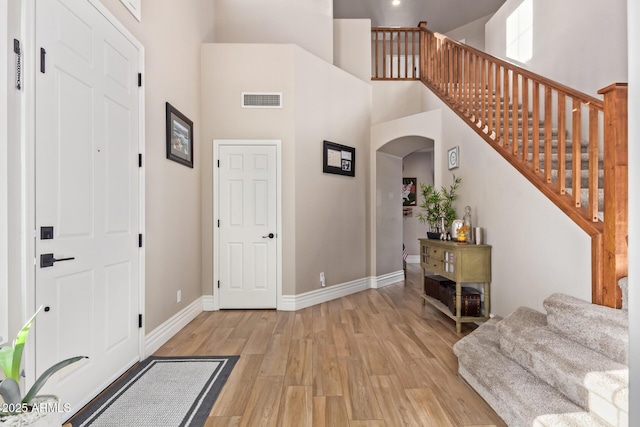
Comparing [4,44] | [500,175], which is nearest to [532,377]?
[500,175]

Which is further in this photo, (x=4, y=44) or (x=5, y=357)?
(x=4, y=44)

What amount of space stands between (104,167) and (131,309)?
3.47ft

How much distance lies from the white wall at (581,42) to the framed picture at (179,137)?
4232mm

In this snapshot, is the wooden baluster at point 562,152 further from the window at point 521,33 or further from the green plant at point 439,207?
the window at point 521,33

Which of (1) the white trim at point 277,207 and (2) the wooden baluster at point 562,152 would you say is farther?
(1) the white trim at point 277,207

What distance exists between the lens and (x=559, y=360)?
175cm

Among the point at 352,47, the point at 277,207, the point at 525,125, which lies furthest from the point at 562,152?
the point at 352,47

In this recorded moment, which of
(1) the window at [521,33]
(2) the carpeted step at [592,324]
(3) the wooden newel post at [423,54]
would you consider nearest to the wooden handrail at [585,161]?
(2) the carpeted step at [592,324]

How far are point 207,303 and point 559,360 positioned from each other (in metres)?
3.42

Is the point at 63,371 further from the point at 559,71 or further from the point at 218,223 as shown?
the point at 559,71

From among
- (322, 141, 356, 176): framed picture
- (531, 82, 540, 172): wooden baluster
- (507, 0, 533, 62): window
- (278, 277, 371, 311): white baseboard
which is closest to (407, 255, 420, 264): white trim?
(278, 277, 371, 311): white baseboard

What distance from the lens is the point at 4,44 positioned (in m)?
1.46

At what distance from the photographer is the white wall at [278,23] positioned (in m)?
4.62

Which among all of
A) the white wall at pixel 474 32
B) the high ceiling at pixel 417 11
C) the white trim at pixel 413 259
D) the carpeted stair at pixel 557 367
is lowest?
the white trim at pixel 413 259
